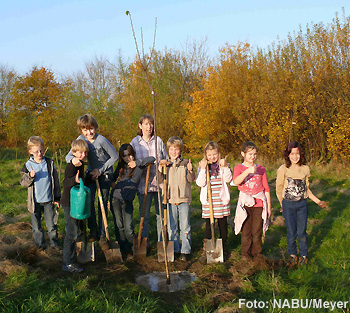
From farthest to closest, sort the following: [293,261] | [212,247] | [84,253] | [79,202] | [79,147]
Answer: [212,247]
[84,253]
[293,261]
[79,147]
[79,202]

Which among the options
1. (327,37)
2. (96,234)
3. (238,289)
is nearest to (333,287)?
(238,289)

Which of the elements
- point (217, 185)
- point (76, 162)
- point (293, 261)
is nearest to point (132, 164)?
point (76, 162)

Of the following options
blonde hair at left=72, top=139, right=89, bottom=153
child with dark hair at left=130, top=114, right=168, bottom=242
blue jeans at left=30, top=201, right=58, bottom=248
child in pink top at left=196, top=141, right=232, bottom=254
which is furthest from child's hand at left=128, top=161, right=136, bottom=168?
blue jeans at left=30, top=201, right=58, bottom=248

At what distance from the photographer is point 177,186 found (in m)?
5.20

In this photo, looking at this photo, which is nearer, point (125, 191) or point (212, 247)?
point (212, 247)

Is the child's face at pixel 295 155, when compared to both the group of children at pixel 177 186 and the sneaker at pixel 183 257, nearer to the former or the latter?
the group of children at pixel 177 186

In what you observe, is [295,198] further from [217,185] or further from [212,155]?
[212,155]

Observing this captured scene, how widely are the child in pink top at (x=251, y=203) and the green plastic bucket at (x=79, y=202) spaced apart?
6.43 feet

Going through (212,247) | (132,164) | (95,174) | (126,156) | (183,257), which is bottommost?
(183,257)

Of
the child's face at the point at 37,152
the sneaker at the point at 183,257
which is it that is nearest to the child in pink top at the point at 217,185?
Answer: the sneaker at the point at 183,257

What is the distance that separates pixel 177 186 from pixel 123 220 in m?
0.95

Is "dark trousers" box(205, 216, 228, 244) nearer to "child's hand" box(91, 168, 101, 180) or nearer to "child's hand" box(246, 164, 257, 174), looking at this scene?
"child's hand" box(246, 164, 257, 174)

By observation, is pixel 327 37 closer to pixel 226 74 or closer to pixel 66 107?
pixel 226 74

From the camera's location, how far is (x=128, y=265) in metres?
4.92
